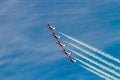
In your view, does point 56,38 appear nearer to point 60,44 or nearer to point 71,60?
point 60,44

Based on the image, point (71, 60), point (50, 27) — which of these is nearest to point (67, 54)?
point (71, 60)

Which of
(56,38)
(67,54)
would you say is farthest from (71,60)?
(56,38)

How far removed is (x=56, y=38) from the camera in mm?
182500

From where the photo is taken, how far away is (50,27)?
180500mm

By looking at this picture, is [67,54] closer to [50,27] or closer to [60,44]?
[60,44]

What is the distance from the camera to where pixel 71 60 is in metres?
177

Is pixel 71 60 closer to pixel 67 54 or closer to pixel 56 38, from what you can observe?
pixel 67 54

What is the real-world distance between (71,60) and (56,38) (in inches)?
750

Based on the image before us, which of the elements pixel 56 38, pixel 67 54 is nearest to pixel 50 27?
pixel 56 38

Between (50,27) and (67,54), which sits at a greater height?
(50,27)

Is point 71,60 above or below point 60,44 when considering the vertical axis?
below

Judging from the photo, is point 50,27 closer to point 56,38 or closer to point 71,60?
point 56,38

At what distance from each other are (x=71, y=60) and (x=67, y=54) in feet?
20.9

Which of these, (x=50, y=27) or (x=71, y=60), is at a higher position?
(x=50, y=27)
